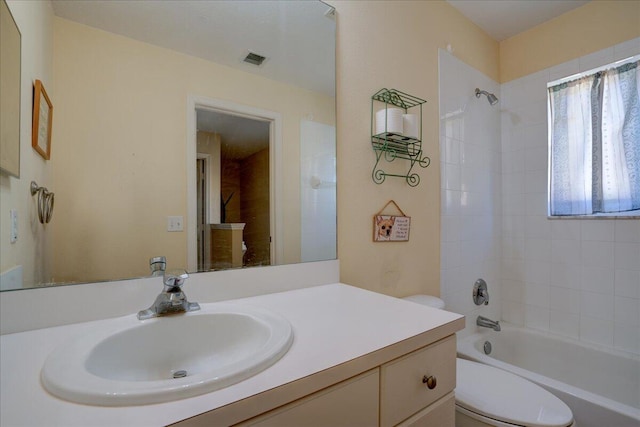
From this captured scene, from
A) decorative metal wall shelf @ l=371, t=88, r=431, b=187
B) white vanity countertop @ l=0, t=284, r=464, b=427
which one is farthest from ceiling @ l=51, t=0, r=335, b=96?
white vanity countertop @ l=0, t=284, r=464, b=427

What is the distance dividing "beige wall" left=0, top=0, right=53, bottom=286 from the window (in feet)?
8.19

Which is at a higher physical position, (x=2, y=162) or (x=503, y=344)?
(x=2, y=162)

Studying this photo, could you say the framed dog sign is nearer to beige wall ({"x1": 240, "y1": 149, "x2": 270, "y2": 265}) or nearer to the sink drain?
beige wall ({"x1": 240, "y1": 149, "x2": 270, "y2": 265})

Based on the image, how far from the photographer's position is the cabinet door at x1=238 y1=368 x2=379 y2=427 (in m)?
0.49

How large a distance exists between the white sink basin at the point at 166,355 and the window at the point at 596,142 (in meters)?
2.04

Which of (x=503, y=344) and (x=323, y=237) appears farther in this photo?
(x=503, y=344)

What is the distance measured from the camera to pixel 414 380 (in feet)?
2.30

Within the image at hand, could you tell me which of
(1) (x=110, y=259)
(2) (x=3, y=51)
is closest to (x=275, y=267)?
(1) (x=110, y=259)

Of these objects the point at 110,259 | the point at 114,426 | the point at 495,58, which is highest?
the point at 495,58

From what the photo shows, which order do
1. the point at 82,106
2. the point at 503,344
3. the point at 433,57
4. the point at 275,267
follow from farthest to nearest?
the point at 503,344 → the point at 433,57 → the point at 275,267 → the point at 82,106

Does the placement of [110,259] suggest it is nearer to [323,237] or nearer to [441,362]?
[323,237]

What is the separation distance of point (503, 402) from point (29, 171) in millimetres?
1651

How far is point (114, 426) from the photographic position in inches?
15.4

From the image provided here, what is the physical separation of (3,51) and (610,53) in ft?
8.67
